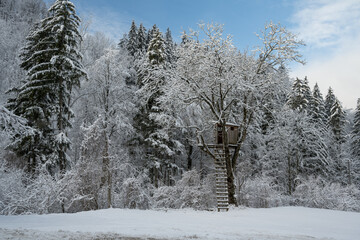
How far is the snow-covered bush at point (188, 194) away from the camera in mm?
14805

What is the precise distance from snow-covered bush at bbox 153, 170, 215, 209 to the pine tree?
24.3 feet

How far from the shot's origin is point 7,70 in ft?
105

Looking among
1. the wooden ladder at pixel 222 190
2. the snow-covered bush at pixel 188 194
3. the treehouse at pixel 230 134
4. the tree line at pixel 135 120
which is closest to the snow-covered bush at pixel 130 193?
the tree line at pixel 135 120

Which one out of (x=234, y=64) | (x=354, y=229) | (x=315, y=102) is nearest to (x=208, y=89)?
(x=234, y=64)

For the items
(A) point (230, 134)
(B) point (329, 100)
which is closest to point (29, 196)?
(A) point (230, 134)

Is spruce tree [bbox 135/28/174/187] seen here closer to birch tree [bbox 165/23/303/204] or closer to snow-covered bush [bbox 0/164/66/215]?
birch tree [bbox 165/23/303/204]

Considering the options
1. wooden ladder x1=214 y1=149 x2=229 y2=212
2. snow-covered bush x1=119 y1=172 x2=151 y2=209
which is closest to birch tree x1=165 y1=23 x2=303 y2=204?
wooden ladder x1=214 y1=149 x2=229 y2=212

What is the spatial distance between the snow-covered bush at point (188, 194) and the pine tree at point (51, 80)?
741 cm

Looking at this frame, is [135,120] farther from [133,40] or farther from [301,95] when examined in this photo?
[301,95]

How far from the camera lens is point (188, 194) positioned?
1490cm

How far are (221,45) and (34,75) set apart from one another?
12590 millimetres

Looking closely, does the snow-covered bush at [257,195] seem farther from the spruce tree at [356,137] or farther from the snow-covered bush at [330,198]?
the spruce tree at [356,137]

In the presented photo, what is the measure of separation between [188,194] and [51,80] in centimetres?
1236

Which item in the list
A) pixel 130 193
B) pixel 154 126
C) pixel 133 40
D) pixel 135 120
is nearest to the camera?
pixel 130 193
